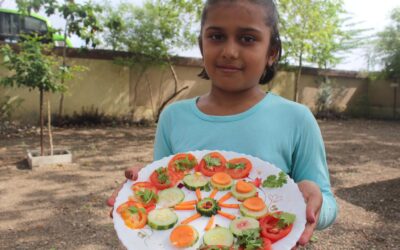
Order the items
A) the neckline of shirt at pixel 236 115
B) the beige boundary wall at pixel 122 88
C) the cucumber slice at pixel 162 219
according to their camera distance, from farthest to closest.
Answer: the beige boundary wall at pixel 122 88
the neckline of shirt at pixel 236 115
the cucumber slice at pixel 162 219

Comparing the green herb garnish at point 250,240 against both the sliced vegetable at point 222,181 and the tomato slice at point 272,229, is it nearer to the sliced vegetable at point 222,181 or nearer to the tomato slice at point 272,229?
the tomato slice at point 272,229

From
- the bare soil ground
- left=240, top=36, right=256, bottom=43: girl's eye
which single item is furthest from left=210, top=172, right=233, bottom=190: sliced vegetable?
the bare soil ground

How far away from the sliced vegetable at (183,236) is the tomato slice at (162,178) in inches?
8.3

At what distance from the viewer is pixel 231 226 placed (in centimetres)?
118

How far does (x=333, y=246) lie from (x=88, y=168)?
3.87 metres

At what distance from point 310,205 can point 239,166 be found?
0.28 meters

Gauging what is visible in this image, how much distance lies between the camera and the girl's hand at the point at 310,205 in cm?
109

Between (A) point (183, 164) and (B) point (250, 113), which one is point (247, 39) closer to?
(B) point (250, 113)

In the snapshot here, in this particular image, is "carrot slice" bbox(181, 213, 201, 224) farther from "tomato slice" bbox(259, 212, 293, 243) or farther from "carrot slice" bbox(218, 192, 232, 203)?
"tomato slice" bbox(259, 212, 293, 243)

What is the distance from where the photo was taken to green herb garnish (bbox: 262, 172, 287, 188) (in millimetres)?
1238

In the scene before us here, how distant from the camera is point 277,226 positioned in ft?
3.70

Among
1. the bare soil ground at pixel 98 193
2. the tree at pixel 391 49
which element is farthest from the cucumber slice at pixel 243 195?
the tree at pixel 391 49

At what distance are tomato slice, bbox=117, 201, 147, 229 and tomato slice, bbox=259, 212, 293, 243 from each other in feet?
1.24

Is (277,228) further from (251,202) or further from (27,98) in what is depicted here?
(27,98)
